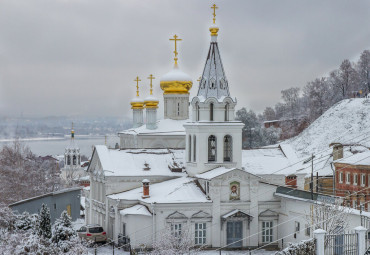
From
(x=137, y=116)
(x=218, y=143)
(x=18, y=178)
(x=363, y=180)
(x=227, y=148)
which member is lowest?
(x=18, y=178)

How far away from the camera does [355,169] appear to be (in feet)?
131

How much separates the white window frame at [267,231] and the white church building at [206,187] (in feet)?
0.16

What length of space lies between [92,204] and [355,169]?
15446mm

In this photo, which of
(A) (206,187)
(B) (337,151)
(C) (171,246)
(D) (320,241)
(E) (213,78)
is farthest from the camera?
(B) (337,151)

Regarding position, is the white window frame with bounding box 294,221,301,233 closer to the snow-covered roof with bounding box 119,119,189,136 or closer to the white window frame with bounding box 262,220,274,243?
the white window frame with bounding box 262,220,274,243

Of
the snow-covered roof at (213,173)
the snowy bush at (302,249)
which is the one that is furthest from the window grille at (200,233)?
the snowy bush at (302,249)

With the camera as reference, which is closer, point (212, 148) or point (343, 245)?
point (343, 245)

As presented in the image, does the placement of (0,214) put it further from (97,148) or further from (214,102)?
(214,102)

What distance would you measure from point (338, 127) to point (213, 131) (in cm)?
4077

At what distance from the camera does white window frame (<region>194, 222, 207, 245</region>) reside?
32500 millimetres

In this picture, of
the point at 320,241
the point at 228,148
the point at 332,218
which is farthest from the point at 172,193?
the point at 320,241

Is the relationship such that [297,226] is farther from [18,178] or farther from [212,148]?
[18,178]

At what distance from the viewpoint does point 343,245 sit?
763 inches

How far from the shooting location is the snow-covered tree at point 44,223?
25.6m
